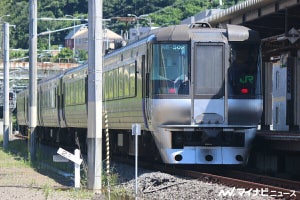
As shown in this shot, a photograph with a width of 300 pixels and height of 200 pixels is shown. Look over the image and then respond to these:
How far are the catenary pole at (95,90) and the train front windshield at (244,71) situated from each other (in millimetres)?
3194

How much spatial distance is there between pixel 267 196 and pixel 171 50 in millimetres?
6043

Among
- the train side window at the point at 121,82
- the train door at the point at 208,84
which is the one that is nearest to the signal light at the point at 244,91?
the train door at the point at 208,84

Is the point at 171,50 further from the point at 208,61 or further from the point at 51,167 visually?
the point at 51,167

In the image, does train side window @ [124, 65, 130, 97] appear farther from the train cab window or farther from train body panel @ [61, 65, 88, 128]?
train body panel @ [61, 65, 88, 128]

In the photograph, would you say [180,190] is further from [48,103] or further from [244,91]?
[48,103]

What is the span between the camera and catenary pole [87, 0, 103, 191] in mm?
17578

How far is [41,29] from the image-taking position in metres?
128

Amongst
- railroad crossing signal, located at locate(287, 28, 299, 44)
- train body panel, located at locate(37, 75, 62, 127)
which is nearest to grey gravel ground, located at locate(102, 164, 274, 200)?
railroad crossing signal, located at locate(287, 28, 299, 44)

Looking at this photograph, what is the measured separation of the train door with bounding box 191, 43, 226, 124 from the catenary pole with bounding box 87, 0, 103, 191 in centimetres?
231

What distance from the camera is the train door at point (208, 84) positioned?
1872cm

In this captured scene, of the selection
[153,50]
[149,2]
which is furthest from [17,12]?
[153,50]

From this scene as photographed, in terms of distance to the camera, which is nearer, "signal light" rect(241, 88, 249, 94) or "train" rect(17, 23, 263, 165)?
"train" rect(17, 23, 263, 165)

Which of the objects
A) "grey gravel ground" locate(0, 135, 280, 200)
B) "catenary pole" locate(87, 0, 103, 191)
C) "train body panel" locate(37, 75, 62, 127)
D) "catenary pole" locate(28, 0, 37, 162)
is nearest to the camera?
"grey gravel ground" locate(0, 135, 280, 200)

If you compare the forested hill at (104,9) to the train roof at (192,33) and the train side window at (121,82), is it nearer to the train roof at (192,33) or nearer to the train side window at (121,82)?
the train side window at (121,82)
